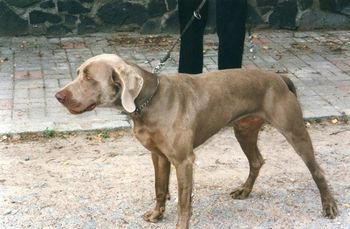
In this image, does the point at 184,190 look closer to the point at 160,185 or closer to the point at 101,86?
the point at 160,185

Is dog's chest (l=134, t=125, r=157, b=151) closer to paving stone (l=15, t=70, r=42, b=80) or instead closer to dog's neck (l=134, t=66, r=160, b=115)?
dog's neck (l=134, t=66, r=160, b=115)

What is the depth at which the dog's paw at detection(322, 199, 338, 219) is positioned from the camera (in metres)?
4.09

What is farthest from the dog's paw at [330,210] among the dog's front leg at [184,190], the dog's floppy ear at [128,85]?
the dog's floppy ear at [128,85]

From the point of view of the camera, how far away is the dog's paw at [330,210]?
409 centimetres

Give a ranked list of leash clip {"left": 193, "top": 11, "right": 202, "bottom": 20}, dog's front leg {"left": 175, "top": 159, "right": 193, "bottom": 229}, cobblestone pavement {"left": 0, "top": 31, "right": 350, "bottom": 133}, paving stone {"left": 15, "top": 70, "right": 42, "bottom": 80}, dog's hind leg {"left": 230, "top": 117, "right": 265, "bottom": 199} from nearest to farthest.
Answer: dog's front leg {"left": 175, "top": 159, "right": 193, "bottom": 229}, dog's hind leg {"left": 230, "top": 117, "right": 265, "bottom": 199}, leash clip {"left": 193, "top": 11, "right": 202, "bottom": 20}, cobblestone pavement {"left": 0, "top": 31, "right": 350, "bottom": 133}, paving stone {"left": 15, "top": 70, "right": 42, "bottom": 80}

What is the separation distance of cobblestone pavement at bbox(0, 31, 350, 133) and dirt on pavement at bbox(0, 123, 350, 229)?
0.37 meters

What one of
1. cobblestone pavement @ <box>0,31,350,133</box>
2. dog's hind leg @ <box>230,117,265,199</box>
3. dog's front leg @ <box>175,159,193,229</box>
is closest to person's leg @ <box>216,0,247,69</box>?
cobblestone pavement @ <box>0,31,350,133</box>

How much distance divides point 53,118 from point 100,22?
359 centimetres

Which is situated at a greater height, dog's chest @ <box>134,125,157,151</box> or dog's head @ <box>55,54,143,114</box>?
dog's head @ <box>55,54,143,114</box>

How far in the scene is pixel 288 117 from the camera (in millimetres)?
3873

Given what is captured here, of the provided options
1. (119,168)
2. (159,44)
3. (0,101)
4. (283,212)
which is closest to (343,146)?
(283,212)

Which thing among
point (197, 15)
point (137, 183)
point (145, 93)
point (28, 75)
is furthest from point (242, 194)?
point (28, 75)

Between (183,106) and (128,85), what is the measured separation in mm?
434

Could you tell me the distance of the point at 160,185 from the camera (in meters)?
3.96
